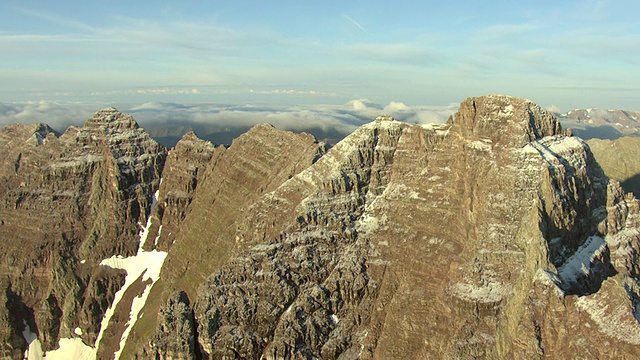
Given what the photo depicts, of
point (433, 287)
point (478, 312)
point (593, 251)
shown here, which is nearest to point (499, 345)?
point (478, 312)

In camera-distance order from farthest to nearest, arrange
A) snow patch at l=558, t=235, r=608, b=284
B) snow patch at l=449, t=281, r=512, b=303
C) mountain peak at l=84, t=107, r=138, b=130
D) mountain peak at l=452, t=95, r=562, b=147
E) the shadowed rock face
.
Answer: mountain peak at l=84, t=107, r=138, b=130 → mountain peak at l=452, t=95, r=562, b=147 → snow patch at l=558, t=235, r=608, b=284 → snow patch at l=449, t=281, r=512, b=303 → the shadowed rock face

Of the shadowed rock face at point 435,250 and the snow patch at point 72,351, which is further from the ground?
the shadowed rock face at point 435,250

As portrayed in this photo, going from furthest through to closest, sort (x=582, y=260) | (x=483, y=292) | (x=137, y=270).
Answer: (x=137, y=270), (x=582, y=260), (x=483, y=292)

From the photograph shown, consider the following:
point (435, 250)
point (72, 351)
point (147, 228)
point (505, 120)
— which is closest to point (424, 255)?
point (435, 250)

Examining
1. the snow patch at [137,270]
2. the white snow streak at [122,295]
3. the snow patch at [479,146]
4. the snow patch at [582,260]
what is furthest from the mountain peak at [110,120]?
the snow patch at [582,260]

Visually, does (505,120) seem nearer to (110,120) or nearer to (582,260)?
(582,260)

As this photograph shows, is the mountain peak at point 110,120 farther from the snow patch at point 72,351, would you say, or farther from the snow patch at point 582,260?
the snow patch at point 582,260

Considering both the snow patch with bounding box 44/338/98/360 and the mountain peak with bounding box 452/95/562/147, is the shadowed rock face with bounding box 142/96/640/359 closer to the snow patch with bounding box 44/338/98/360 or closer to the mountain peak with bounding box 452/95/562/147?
the mountain peak with bounding box 452/95/562/147

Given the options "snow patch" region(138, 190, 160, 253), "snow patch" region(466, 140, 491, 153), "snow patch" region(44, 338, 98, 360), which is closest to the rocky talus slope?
"snow patch" region(44, 338, 98, 360)

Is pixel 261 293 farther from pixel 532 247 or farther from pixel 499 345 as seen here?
pixel 532 247
